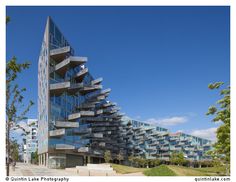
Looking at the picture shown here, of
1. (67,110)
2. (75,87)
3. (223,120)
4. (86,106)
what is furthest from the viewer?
(86,106)

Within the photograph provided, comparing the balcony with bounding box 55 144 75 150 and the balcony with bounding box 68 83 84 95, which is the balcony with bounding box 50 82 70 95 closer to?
the balcony with bounding box 68 83 84 95

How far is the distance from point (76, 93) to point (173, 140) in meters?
82.1

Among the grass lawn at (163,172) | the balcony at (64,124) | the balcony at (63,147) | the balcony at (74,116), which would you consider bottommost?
the grass lawn at (163,172)

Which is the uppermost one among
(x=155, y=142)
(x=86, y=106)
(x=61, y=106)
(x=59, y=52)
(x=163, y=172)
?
(x=59, y=52)

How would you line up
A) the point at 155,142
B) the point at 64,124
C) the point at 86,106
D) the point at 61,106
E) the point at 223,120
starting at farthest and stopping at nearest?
1. the point at 155,142
2. the point at 86,106
3. the point at 61,106
4. the point at 64,124
5. the point at 223,120

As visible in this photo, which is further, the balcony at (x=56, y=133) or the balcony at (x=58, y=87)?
the balcony at (x=58, y=87)

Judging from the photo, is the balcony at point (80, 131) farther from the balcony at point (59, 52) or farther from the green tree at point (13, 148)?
the green tree at point (13, 148)

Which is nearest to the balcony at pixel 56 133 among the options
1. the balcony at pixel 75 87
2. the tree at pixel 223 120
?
the balcony at pixel 75 87

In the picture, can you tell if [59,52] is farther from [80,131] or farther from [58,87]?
[80,131]

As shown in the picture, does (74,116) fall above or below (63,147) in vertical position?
above

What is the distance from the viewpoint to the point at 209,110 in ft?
41.0

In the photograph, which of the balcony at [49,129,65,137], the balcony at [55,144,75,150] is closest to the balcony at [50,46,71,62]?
the balcony at [49,129,65,137]

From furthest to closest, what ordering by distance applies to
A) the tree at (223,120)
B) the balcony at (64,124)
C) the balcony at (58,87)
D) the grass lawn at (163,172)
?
1. the balcony at (64,124)
2. the balcony at (58,87)
3. the grass lawn at (163,172)
4. the tree at (223,120)

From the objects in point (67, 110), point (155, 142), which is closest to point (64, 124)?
point (67, 110)
